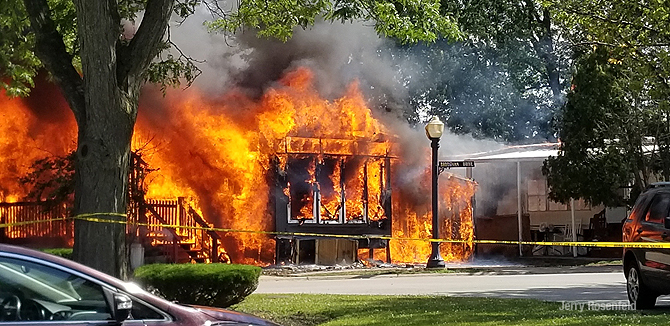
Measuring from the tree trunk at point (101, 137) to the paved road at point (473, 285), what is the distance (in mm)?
6972

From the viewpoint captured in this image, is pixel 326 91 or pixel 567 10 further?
pixel 326 91

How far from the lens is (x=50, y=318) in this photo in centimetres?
580

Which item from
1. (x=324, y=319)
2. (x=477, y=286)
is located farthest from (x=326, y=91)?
(x=324, y=319)

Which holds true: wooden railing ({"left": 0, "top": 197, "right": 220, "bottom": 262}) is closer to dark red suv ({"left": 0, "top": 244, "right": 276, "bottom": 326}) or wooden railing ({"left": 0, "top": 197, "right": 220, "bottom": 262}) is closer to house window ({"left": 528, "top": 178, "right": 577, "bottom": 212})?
house window ({"left": 528, "top": 178, "right": 577, "bottom": 212})

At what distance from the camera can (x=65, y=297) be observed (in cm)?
589

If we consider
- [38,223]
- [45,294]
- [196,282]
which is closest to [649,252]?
[196,282]

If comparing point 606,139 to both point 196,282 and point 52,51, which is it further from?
point 52,51

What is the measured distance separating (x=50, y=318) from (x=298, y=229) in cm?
2030

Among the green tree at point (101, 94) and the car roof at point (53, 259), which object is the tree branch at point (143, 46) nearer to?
the green tree at point (101, 94)

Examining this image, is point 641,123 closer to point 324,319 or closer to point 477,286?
point 477,286

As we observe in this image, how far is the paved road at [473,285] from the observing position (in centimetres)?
1680

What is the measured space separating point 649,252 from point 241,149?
1485 cm

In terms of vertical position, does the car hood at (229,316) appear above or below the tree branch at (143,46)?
below

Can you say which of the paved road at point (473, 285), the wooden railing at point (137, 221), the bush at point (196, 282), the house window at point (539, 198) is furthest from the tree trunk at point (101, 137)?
the house window at point (539, 198)
